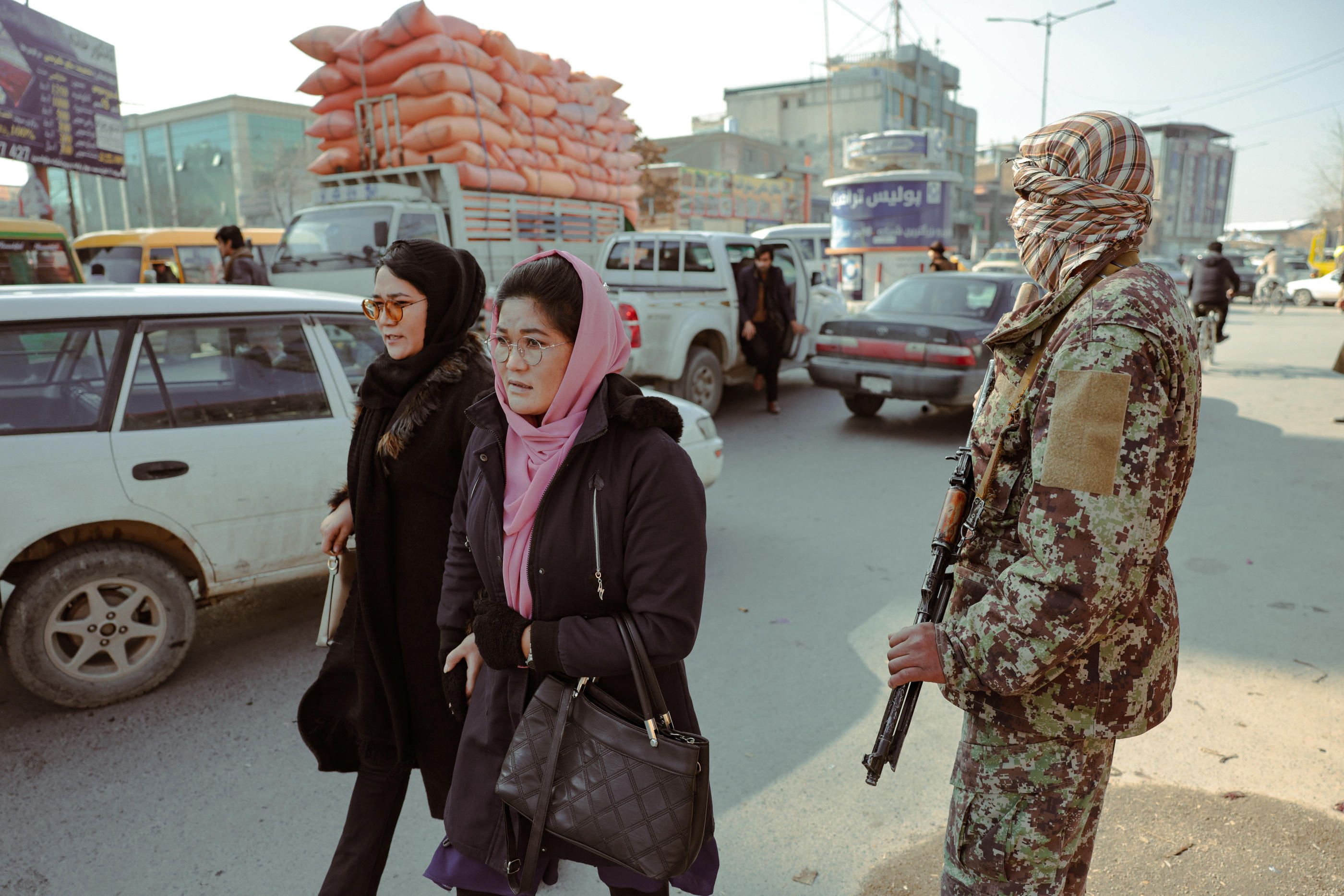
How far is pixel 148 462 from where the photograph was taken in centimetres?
356

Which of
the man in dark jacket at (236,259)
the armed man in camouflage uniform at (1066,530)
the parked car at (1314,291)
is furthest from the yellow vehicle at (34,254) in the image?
the parked car at (1314,291)

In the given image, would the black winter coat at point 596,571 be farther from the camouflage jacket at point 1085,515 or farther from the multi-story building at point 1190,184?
the multi-story building at point 1190,184

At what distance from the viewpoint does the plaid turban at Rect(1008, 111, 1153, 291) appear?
1.53m

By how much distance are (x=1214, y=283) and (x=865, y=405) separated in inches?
280

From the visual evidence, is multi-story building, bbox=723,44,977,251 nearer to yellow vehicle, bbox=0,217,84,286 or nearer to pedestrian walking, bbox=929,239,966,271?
pedestrian walking, bbox=929,239,966,271

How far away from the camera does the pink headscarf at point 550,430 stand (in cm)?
176

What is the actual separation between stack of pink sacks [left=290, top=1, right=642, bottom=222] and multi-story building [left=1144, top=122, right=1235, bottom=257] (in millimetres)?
85038

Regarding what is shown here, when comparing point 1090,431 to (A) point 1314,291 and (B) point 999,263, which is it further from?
(A) point 1314,291

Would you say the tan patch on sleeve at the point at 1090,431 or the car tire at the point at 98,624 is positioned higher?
the tan patch on sleeve at the point at 1090,431

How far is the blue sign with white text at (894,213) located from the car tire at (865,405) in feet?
38.4

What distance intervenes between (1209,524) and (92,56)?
14787 mm

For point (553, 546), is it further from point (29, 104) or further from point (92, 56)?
point (92, 56)

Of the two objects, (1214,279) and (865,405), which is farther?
(1214,279)

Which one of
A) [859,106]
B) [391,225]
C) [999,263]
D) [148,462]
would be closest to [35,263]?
[391,225]
